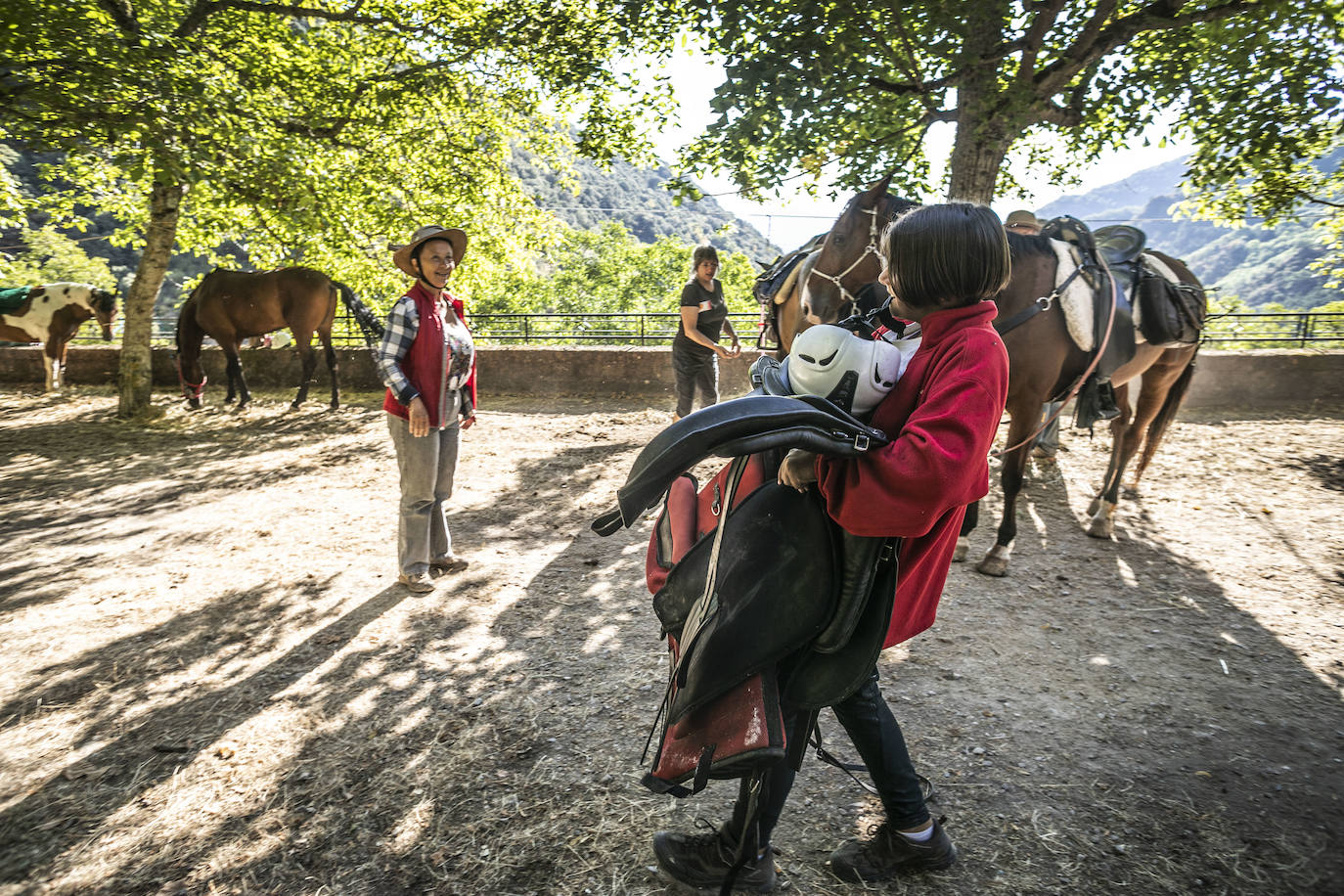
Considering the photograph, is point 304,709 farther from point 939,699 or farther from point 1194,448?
point 1194,448

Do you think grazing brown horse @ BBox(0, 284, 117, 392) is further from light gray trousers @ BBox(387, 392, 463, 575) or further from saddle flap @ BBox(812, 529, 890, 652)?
saddle flap @ BBox(812, 529, 890, 652)

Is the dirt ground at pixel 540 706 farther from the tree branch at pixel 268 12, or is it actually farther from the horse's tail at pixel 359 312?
the tree branch at pixel 268 12

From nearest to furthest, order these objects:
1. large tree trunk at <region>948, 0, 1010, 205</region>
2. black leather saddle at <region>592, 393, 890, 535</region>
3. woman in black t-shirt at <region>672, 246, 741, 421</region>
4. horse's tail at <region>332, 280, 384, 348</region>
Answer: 1. black leather saddle at <region>592, 393, 890, 535</region>
2. large tree trunk at <region>948, 0, 1010, 205</region>
3. woman in black t-shirt at <region>672, 246, 741, 421</region>
4. horse's tail at <region>332, 280, 384, 348</region>

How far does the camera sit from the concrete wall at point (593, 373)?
884 cm

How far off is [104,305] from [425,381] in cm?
1042

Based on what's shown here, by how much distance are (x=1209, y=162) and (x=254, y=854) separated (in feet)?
26.0

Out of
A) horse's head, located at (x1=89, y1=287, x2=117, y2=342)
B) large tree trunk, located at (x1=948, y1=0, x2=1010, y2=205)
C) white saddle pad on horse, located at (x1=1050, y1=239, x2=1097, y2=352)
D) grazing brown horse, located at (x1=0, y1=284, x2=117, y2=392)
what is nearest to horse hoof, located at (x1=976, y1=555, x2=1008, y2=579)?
white saddle pad on horse, located at (x1=1050, y1=239, x2=1097, y2=352)

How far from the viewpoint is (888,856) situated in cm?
195

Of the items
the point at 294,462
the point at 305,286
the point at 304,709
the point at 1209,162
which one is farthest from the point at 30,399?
the point at 1209,162

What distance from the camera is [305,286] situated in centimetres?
886

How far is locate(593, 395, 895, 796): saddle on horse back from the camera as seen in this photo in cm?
133

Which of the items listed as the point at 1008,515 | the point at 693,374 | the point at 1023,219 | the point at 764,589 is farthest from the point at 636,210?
the point at 764,589

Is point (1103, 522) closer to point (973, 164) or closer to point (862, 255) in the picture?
point (862, 255)

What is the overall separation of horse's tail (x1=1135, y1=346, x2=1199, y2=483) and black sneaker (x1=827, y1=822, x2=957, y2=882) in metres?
4.96
